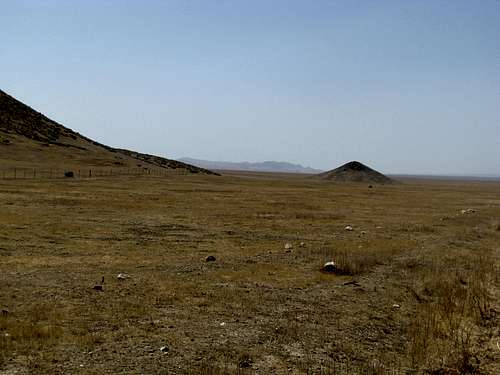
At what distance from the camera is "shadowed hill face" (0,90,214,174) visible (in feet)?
307

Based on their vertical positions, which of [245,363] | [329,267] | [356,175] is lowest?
[245,363]

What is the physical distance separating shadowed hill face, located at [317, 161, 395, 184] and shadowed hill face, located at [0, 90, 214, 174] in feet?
152

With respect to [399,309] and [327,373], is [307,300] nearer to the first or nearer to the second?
[399,309]

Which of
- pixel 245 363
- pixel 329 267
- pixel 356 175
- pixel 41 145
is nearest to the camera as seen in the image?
pixel 245 363

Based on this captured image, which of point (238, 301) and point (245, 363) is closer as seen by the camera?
point (245, 363)

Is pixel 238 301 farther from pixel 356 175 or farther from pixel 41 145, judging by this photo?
Answer: pixel 356 175

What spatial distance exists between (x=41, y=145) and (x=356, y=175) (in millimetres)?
84071

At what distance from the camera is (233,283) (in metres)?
15.6

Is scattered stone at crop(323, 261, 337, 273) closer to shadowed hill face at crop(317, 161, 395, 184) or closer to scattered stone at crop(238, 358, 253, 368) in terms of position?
scattered stone at crop(238, 358, 253, 368)

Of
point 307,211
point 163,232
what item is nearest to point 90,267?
point 163,232

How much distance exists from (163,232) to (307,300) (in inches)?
528

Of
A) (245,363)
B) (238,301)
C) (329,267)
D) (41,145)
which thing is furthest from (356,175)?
(245,363)

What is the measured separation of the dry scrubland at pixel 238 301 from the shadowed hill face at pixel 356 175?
111 metres

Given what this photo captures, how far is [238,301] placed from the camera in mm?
13617
